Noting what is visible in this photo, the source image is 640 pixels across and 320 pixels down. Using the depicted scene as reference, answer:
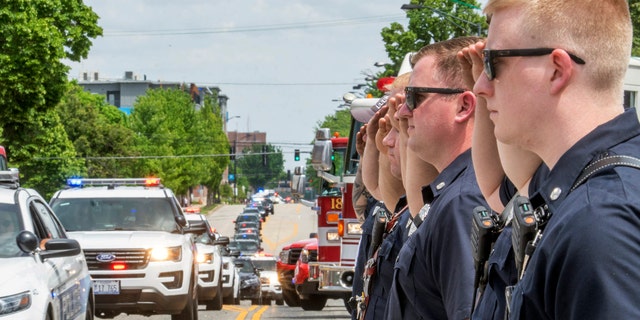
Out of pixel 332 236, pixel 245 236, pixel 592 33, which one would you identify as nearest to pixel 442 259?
pixel 592 33

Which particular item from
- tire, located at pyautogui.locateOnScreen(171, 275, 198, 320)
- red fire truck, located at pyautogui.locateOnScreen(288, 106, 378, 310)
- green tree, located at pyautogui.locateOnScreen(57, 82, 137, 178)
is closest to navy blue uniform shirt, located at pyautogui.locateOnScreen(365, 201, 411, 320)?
red fire truck, located at pyautogui.locateOnScreen(288, 106, 378, 310)

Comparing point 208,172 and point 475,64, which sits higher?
point 475,64

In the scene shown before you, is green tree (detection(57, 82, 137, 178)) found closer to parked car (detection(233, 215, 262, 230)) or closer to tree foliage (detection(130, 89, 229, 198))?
tree foliage (detection(130, 89, 229, 198))

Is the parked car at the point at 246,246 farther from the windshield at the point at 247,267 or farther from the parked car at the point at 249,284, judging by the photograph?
the parked car at the point at 249,284

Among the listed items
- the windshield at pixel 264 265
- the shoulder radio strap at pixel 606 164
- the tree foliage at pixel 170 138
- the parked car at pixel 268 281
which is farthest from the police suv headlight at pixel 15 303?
the tree foliage at pixel 170 138

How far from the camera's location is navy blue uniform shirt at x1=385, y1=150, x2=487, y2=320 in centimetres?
389

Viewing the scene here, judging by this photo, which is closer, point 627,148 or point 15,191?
point 627,148

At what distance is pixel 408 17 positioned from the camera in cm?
5962

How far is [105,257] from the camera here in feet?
51.5

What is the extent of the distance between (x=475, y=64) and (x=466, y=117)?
1.31 metres

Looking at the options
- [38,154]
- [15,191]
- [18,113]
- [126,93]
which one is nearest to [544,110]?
[15,191]

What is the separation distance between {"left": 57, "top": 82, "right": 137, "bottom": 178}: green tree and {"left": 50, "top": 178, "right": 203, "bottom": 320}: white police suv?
74.3m

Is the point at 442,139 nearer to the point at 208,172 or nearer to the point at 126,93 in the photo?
the point at 208,172

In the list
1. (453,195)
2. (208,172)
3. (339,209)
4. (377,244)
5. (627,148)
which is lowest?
(208,172)
